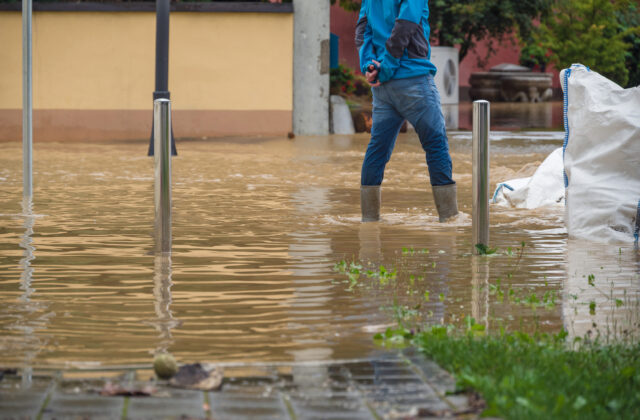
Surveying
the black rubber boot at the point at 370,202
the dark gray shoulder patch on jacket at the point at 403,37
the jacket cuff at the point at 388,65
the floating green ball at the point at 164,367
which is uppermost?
the dark gray shoulder patch on jacket at the point at 403,37

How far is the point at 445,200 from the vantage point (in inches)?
314

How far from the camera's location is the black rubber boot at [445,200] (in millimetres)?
7926

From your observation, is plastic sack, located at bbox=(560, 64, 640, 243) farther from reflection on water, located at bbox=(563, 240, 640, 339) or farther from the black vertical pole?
the black vertical pole

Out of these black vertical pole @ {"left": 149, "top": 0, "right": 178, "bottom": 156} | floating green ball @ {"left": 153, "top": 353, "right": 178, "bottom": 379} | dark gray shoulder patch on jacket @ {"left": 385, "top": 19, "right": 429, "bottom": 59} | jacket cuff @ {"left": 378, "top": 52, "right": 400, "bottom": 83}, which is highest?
black vertical pole @ {"left": 149, "top": 0, "right": 178, "bottom": 156}

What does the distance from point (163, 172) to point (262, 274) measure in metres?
1.01

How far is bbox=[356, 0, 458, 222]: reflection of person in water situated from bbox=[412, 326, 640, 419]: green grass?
3390 mm

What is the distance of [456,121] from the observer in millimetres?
22359

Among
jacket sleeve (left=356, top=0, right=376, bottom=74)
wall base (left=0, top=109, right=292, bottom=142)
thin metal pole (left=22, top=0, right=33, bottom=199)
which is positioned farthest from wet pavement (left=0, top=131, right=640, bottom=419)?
wall base (left=0, top=109, right=292, bottom=142)

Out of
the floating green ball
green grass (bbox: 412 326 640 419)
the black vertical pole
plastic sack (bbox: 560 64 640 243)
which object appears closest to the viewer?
Answer: green grass (bbox: 412 326 640 419)

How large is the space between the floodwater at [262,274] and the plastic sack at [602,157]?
256mm

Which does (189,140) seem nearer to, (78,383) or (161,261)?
(161,261)

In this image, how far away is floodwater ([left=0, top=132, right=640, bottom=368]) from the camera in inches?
179

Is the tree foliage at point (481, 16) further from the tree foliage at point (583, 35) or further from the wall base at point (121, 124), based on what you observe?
the wall base at point (121, 124)

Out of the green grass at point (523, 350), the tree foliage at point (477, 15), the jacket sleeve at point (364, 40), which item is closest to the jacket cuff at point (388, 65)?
the jacket sleeve at point (364, 40)
